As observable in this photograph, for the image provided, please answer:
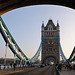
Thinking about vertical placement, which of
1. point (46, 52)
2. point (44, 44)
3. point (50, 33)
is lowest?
point (46, 52)

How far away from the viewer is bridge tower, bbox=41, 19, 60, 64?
301 ft

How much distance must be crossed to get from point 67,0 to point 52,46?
288 feet

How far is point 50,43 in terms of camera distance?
97125 mm

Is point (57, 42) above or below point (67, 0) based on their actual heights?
above

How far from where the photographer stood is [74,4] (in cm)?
899

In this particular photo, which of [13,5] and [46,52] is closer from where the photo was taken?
A: [13,5]

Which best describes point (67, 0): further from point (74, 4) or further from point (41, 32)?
point (41, 32)

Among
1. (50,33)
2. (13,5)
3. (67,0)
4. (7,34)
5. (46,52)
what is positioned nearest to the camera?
(67,0)

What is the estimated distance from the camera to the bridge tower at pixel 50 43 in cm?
9171

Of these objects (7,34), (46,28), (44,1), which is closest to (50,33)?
(46,28)

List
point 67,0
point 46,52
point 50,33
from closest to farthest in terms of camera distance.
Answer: point 67,0
point 46,52
point 50,33

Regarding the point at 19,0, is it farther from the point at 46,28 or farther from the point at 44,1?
the point at 46,28

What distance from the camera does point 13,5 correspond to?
9453 millimetres

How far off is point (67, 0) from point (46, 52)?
86.3 metres
